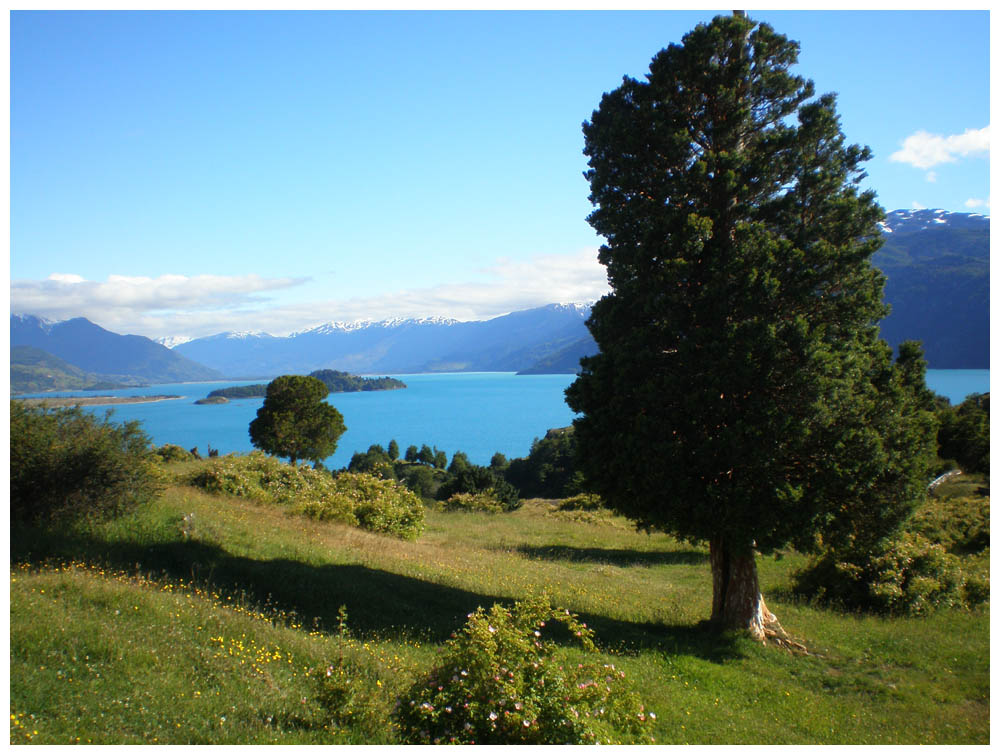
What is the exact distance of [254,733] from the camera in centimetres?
485

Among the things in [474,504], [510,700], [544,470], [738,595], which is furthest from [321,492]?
→ [544,470]

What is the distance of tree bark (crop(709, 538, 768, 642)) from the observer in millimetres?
9773

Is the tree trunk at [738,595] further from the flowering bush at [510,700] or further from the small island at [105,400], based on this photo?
the small island at [105,400]

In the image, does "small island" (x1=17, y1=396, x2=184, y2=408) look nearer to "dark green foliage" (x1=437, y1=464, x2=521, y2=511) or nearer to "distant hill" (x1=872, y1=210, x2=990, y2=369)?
"dark green foliage" (x1=437, y1=464, x2=521, y2=511)

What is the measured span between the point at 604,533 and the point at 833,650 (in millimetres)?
14568

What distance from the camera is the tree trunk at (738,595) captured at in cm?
977

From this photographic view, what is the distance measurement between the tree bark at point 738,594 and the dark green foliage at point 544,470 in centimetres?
4410

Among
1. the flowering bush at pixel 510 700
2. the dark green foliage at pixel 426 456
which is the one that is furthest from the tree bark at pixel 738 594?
the dark green foliage at pixel 426 456

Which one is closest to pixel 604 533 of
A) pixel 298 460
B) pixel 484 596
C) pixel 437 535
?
pixel 437 535

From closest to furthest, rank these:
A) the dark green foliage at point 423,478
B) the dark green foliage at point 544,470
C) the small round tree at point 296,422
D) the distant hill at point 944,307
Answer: the small round tree at point 296,422
the dark green foliage at point 544,470
the dark green foliage at point 423,478
the distant hill at point 944,307

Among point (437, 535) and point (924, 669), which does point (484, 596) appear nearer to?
point (924, 669)

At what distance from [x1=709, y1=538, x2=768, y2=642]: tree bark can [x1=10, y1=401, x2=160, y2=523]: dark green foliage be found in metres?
11.7

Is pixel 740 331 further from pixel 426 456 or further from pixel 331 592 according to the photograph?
pixel 426 456

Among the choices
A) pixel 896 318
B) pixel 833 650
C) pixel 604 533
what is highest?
pixel 896 318
